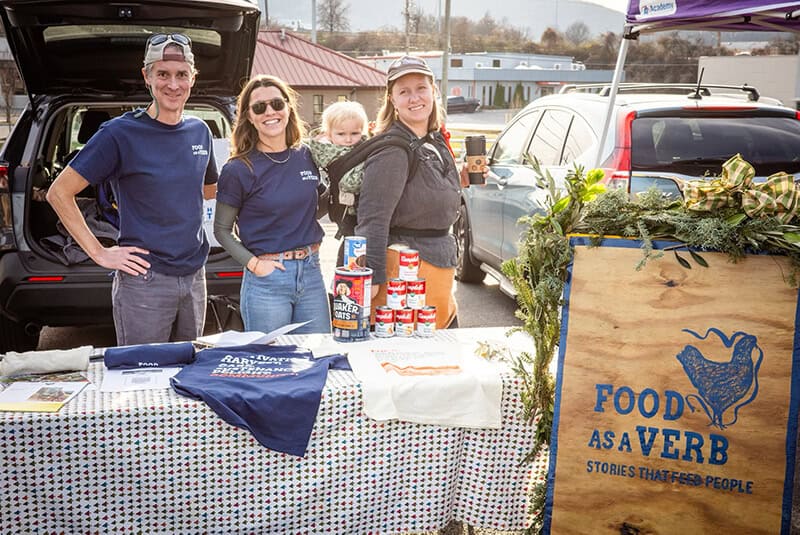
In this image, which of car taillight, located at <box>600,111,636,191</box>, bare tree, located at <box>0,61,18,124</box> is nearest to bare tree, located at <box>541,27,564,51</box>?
bare tree, located at <box>0,61,18,124</box>

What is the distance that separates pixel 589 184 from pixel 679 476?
98 cm

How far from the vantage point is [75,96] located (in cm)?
452

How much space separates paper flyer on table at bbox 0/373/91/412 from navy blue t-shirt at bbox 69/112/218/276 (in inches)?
32.1

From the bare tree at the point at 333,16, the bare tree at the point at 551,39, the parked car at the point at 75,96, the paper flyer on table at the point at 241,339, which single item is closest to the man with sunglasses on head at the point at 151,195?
the paper flyer on table at the point at 241,339

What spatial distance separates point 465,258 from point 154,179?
442 cm

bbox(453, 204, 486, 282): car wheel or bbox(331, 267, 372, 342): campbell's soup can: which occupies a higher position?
A: bbox(331, 267, 372, 342): campbell's soup can

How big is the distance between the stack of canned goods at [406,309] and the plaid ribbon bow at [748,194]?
3.22ft

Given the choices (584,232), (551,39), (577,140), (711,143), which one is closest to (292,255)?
(584,232)

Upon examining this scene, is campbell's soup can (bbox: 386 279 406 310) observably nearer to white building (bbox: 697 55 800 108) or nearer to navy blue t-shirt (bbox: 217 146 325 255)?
navy blue t-shirt (bbox: 217 146 325 255)

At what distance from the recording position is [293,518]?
2.39m

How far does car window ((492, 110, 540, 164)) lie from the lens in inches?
248

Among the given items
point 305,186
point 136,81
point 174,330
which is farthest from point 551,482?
point 136,81

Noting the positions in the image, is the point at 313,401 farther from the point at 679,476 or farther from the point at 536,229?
the point at 679,476

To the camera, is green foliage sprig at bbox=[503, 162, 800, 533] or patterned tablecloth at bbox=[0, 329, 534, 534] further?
green foliage sprig at bbox=[503, 162, 800, 533]
